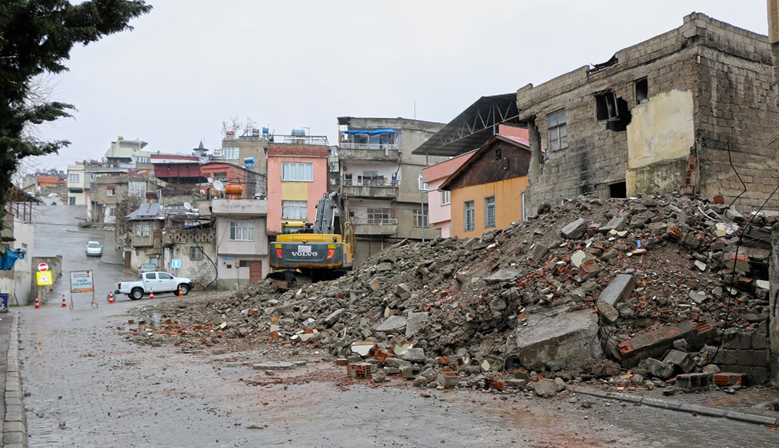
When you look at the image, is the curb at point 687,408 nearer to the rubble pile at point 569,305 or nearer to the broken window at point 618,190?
the rubble pile at point 569,305

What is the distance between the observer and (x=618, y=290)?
11.1m

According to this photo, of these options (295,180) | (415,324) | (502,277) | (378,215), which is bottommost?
(415,324)

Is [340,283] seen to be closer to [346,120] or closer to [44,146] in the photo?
[44,146]

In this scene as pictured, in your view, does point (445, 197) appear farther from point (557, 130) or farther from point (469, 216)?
point (557, 130)

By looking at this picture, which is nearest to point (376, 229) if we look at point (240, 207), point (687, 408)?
point (240, 207)

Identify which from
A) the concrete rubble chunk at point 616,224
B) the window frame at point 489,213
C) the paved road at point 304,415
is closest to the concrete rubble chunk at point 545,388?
the paved road at point 304,415

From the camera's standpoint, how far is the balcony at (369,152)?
1767 inches

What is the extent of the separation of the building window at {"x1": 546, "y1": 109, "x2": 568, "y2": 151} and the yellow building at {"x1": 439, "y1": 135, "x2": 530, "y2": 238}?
364cm

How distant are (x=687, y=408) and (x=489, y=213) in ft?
69.9

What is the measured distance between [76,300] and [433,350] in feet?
97.3

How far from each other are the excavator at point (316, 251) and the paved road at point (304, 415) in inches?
427

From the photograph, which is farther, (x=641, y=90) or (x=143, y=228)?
(x=143, y=228)

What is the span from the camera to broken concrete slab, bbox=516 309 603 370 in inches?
404

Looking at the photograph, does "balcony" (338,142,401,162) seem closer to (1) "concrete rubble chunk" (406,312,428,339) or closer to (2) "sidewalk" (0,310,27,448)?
(2) "sidewalk" (0,310,27,448)
